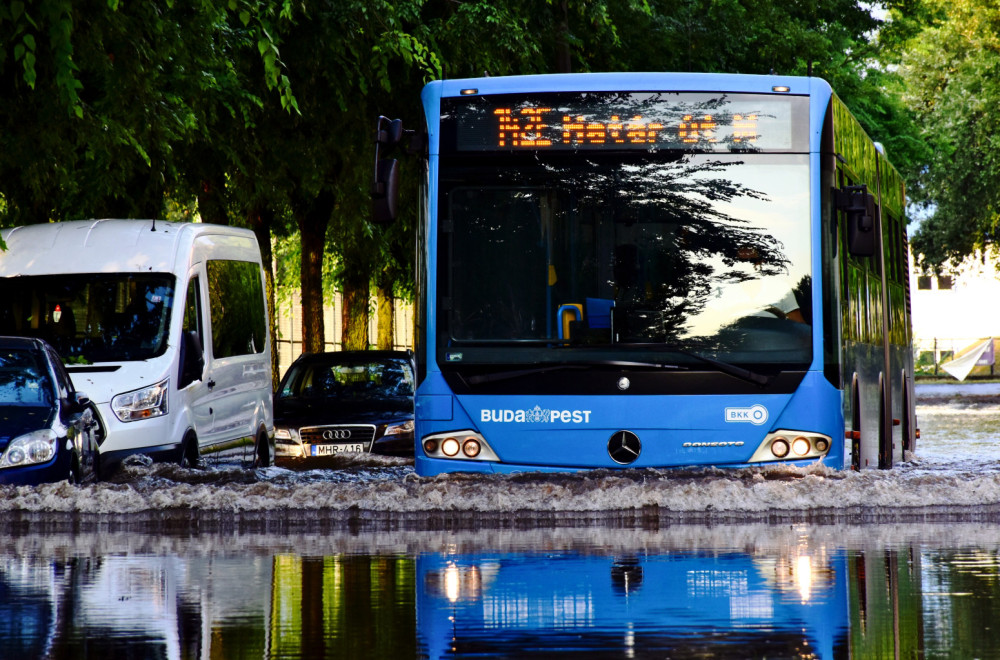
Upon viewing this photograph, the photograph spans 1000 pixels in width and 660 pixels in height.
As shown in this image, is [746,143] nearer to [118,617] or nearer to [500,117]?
[500,117]

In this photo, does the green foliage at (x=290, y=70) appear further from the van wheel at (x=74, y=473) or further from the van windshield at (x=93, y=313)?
the van wheel at (x=74, y=473)

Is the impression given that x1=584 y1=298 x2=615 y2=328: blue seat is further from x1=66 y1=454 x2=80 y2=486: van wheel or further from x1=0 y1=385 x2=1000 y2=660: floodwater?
x1=66 y1=454 x2=80 y2=486: van wheel

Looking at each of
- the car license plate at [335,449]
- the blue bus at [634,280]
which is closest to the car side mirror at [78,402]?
the blue bus at [634,280]

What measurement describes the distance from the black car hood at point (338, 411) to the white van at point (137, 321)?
6.09 ft

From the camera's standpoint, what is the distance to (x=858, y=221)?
12.8 m

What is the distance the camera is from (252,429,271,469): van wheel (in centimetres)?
1917

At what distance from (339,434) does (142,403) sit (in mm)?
4190

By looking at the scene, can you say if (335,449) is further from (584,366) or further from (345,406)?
(584,366)

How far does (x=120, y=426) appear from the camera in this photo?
1591cm

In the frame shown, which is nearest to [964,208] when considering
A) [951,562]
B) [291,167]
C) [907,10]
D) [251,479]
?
[907,10]

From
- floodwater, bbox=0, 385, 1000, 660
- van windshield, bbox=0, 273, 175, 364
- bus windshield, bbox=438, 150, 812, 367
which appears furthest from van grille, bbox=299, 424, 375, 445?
bus windshield, bbox=438, 150, 812, 367

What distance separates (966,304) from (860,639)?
99790mm

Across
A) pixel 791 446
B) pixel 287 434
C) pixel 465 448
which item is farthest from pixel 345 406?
pixel 791 446

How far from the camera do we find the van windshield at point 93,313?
1675 centimetres
